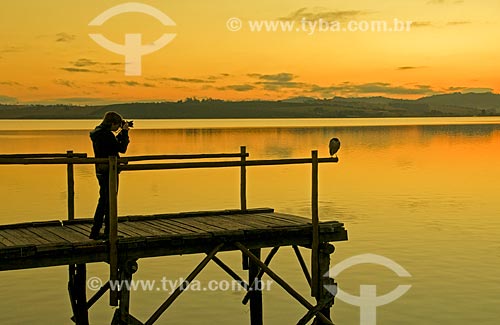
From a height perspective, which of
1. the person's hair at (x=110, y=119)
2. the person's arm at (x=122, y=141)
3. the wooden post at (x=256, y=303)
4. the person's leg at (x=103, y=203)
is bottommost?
the wooden post at (x=256, y=303)

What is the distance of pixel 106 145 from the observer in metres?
11.9

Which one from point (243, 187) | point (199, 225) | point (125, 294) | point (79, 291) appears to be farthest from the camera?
point (243, 187)

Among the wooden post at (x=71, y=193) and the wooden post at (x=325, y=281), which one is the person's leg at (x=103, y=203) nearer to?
the wooden post at (x=71, y=193)

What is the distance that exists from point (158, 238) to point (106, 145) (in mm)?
1692

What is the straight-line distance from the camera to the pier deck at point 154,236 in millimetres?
11648

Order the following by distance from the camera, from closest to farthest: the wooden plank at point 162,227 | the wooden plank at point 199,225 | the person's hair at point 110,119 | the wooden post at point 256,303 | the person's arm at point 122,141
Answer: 1. the person's hair at point 110,119
2. the person's arm at point 122,141
3. the wooden plank at point 162,227
4. the wooden plank at point 199,225
5. the wooden post at point 256,303

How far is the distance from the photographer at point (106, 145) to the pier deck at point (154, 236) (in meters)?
0.40

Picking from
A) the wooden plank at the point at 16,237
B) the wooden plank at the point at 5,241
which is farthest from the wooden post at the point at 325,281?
the wooden plank at the point at 5,241

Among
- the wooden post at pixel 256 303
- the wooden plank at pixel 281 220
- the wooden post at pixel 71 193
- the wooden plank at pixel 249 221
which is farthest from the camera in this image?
the wooden post at pixel 256 303

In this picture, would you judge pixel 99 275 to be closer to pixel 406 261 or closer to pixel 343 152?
pixel 406 261

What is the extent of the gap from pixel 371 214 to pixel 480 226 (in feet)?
15.8

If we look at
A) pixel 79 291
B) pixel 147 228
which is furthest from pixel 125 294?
pixel 79 291

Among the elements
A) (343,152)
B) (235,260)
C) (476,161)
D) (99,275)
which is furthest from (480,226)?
(343,152)

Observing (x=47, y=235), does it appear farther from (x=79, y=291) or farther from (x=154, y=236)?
(x=79, y=291)
